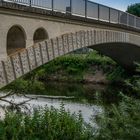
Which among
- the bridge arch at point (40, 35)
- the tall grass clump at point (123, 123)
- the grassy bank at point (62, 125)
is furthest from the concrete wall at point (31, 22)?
the tall grass clump at point (123, 123)

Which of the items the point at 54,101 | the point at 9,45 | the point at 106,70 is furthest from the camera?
the point at 106,70

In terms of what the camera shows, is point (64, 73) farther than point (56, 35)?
Yes

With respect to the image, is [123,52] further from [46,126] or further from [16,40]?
[46,126]

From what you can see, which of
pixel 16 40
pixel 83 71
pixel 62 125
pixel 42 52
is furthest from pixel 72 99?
pixel 83 71

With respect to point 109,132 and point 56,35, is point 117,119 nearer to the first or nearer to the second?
point 109,132

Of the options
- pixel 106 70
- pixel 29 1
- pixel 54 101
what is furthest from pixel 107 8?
pixel 106 70

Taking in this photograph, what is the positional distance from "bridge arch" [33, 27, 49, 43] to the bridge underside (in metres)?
16.8

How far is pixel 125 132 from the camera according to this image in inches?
456

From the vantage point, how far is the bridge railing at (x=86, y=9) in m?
18.2

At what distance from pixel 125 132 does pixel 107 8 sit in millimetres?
16441

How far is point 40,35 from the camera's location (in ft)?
59.9

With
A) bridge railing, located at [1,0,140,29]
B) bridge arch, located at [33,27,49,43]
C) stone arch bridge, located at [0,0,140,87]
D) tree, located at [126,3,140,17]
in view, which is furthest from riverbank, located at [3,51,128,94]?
bridge arch, located at [33,27,49,43]

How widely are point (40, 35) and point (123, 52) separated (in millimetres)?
23399

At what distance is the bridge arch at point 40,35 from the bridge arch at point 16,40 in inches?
51.3
